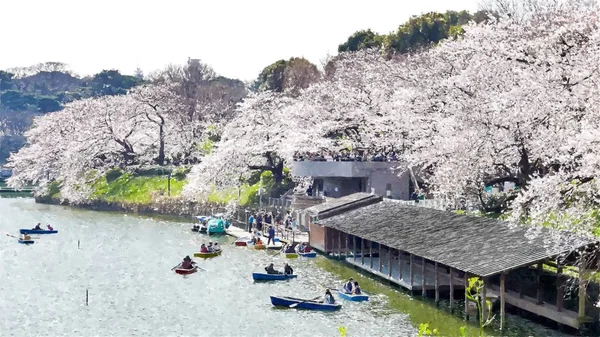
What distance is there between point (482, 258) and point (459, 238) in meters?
3.69

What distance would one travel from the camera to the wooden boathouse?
2862 cm

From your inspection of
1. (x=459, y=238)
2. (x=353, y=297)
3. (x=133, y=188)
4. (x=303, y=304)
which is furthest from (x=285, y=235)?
(x=133, y=188)

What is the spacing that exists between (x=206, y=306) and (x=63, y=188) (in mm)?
55943

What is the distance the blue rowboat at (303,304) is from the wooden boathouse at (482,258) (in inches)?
179

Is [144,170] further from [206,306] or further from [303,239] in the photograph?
[206,306]

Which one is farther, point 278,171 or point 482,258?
point 278,171

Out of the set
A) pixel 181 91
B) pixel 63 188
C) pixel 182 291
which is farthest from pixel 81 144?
pixel 182 291

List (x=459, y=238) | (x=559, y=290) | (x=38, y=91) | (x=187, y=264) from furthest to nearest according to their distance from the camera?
(x=38, y=91)
(x=187, y=264)
(x=459, y=238)
(x=559, y=290)

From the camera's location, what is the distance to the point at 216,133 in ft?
287

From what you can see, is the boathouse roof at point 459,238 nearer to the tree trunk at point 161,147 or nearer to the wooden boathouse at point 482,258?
the wooden boathouse at point 482,258

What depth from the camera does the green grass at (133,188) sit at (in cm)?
7956

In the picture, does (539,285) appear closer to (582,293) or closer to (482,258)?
(482,258)

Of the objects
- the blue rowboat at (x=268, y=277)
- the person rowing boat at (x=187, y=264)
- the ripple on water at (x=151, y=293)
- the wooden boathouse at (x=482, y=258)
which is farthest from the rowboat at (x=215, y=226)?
the blue rowboat at (x=268, y=277)

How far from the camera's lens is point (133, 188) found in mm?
82688
